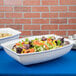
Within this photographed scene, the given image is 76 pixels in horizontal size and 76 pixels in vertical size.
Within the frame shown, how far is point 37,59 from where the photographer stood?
1279 millimetres

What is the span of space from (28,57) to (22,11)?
1.62 meters

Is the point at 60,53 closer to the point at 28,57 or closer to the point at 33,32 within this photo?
the point at 28,57

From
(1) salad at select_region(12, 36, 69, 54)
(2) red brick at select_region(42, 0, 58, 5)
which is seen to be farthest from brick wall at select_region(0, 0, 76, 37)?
(1) salad at select_region(12, 36, 69, 54)

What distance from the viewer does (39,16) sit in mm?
2785

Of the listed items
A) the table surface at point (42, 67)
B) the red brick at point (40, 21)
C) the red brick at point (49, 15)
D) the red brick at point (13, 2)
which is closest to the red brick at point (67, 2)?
the red brick at point (49, 15)

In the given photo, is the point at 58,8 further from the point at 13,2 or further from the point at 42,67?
the point at 42,67

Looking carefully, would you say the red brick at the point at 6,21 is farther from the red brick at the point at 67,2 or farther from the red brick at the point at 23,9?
the red brick at the point at 67,2

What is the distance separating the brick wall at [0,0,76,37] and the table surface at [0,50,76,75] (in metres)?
1.39

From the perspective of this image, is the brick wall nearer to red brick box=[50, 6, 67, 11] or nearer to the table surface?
red brick box=[50, 6, 67, 11]

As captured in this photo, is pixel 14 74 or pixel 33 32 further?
pixel 33 32

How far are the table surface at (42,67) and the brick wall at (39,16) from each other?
139 cm

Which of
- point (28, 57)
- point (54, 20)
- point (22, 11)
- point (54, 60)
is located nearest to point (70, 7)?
point (54, 20)

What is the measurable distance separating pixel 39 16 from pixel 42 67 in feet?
5.09

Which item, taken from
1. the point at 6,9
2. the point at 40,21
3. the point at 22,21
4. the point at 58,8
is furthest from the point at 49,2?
the point at 6,9
